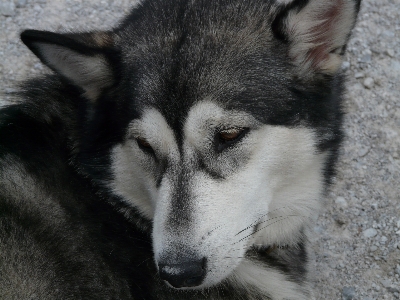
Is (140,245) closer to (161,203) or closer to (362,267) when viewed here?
(161,203)

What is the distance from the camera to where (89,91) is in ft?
12.4

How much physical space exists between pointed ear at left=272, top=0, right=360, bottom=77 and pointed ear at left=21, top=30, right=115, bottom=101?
1.04m

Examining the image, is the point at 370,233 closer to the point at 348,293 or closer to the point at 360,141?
the point at 348,293

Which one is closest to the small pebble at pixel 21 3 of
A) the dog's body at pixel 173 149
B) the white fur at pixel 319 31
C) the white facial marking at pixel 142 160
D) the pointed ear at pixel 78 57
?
the dog's body at pixel 173 149

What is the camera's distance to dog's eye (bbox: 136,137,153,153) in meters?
3.51

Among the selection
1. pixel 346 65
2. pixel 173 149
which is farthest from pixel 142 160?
pixel 346 65

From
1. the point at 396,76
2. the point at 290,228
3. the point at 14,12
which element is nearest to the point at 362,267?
the point at 290,228

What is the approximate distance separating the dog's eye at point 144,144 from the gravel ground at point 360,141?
1.37m

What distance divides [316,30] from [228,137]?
82cm

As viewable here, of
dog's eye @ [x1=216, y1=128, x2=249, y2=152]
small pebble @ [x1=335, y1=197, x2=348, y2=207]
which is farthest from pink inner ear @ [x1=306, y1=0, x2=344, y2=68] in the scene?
small pebble @ [x1=335, y1=197, x2=348, y2=207]

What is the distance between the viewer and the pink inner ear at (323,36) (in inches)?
136

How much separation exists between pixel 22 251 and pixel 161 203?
857 mm

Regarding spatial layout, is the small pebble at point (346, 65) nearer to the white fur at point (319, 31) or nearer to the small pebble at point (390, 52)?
the small pebble at point (390, 52)

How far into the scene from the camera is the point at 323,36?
3559 millimetres
